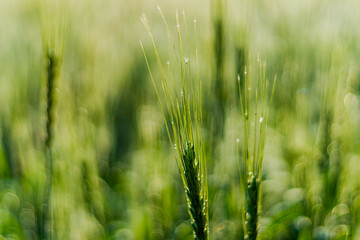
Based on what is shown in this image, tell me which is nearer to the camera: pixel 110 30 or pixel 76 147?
pixel 76 147

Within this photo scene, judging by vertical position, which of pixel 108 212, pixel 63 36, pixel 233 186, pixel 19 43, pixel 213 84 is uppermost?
pixel 63 36

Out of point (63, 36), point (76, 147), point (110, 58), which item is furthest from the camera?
point (110, 58)

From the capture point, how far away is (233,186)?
904mm

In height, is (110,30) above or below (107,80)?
above

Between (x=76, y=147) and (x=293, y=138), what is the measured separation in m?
0.66

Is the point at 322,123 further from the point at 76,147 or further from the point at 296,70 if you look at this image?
the point at 76,147

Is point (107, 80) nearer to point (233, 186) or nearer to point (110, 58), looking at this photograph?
point (110, 58)

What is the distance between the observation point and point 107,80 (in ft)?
5.45

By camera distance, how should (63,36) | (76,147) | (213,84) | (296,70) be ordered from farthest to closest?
1. (296,70)
2. (76,147)
3. (213,84)
4. (63,36)

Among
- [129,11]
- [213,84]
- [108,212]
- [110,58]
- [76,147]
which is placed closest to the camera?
[213,84]

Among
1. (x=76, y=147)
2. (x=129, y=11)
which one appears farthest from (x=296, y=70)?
(x=129, y=11)

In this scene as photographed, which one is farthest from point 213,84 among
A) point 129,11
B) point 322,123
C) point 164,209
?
point 129,11

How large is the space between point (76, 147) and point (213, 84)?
42 centimetres

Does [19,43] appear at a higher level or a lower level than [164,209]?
higher
